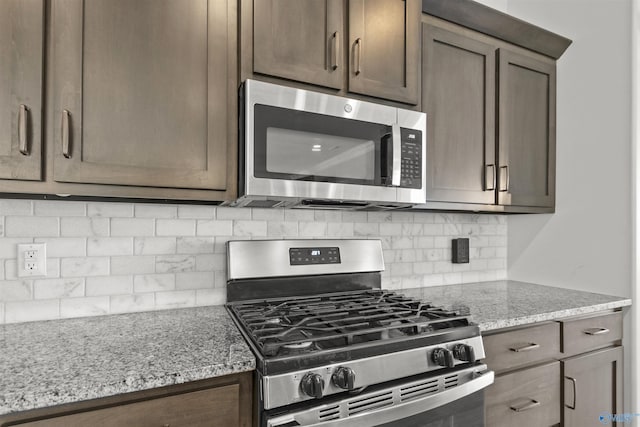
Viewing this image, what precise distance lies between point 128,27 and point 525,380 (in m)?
1.88

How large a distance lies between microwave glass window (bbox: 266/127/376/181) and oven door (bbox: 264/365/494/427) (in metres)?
0.74

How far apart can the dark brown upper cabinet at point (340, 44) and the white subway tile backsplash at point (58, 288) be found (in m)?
0.96

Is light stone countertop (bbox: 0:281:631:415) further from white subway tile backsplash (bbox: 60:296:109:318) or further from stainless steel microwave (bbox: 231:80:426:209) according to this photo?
stainless steel microwave (bbox: 231:80:426:209)

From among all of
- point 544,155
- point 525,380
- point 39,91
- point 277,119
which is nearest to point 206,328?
point 277,119

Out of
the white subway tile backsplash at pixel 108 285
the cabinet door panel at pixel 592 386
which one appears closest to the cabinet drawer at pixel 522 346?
the cabinet door panel at pixel 592 386

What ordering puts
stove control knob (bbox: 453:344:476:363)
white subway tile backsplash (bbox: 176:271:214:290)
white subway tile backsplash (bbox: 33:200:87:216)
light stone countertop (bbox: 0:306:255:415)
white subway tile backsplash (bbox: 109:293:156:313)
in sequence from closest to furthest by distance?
light stone countertop (bbox: 0:306:255:415) < stove control knob (bbox: 453:344:476:363) < white subway tile backsplash (bbox: 33:200:87:216) < white subway tile backsplash (bbox: 109:293:156:313) < white subway tile backsplash (bbox: 176:271:214:290)

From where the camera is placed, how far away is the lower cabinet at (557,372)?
144 cm

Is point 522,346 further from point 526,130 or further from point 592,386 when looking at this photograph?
point 526,130

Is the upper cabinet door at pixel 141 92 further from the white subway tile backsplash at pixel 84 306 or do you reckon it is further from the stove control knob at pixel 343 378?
the stove control knob at pixel 343 378

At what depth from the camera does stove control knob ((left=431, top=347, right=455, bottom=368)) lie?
1.17m

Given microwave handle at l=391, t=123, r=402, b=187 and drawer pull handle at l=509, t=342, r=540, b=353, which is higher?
microwave handle at l=391, t=123, r=402, b=187

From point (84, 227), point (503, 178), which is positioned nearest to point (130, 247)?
point (84, 227)

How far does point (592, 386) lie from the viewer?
1.72 meters

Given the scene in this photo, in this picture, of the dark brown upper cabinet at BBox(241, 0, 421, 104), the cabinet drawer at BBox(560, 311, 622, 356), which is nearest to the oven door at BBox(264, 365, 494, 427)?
the cabinet drawer at BBox(560, 311, 622, 356)
